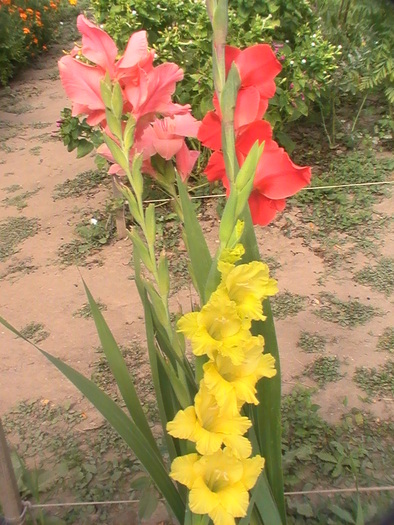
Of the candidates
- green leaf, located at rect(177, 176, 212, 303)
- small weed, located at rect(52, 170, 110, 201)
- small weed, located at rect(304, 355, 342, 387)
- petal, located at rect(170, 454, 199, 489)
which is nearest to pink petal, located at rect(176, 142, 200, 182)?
green leaf, located at rect(177, 176, 212, 303)

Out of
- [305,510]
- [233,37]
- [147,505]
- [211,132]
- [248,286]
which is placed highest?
[211,132]

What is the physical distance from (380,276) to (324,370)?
0.75m

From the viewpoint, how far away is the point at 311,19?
3.65 metres

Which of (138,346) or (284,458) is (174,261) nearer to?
(138,346)

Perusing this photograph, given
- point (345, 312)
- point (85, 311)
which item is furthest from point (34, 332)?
point (345, 312)

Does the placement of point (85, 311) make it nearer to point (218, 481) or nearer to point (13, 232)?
point (13, 232)

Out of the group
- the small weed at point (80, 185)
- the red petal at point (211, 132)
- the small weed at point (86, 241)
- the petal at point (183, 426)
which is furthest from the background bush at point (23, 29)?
the petal at point (183, 426)

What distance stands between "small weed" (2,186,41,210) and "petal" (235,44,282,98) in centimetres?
316

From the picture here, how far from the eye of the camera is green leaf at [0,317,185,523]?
85cm

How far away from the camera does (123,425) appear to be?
0.86 meters

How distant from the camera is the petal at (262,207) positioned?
802 millimetres

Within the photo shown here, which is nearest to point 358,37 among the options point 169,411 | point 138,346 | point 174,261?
point 174,261

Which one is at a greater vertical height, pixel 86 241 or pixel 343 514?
pixel 343 514

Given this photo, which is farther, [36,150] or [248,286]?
[36,150]
